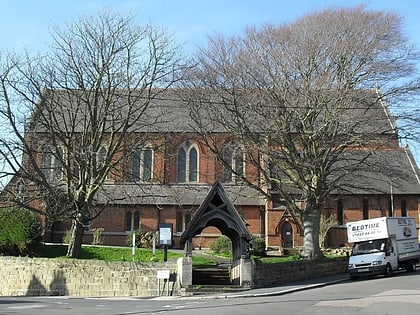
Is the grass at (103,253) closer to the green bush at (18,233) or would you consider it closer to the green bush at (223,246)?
the green bush at (18,233)

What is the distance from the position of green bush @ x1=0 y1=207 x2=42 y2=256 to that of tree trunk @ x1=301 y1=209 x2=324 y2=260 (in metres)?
17.6

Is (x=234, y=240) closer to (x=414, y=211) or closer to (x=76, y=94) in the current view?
(x=76, y=94)

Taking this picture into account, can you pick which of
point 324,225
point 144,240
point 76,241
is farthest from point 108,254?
→ point 324,225

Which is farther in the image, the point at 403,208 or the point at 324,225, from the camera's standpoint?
the point at 403,208

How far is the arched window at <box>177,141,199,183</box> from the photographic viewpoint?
48.0m

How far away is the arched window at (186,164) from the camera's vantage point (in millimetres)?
48000

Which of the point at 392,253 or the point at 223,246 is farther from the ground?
the point at 223,246

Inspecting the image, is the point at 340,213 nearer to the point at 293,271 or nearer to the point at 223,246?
the point at 223,246

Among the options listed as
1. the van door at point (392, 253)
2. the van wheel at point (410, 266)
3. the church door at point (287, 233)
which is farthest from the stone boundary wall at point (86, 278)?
the church door at point (287, 233)

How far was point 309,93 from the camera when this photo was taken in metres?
25.9

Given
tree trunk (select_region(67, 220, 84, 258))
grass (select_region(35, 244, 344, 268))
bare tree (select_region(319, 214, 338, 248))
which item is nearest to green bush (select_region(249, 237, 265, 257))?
grass (select_region(35, 244, 344, 268))

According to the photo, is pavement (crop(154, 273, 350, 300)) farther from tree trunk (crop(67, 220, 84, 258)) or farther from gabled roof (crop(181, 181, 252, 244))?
tree trunk (crop(67, 220, 84, 258))

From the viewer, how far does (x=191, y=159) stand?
4844 centimetres

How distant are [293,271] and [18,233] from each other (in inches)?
700
